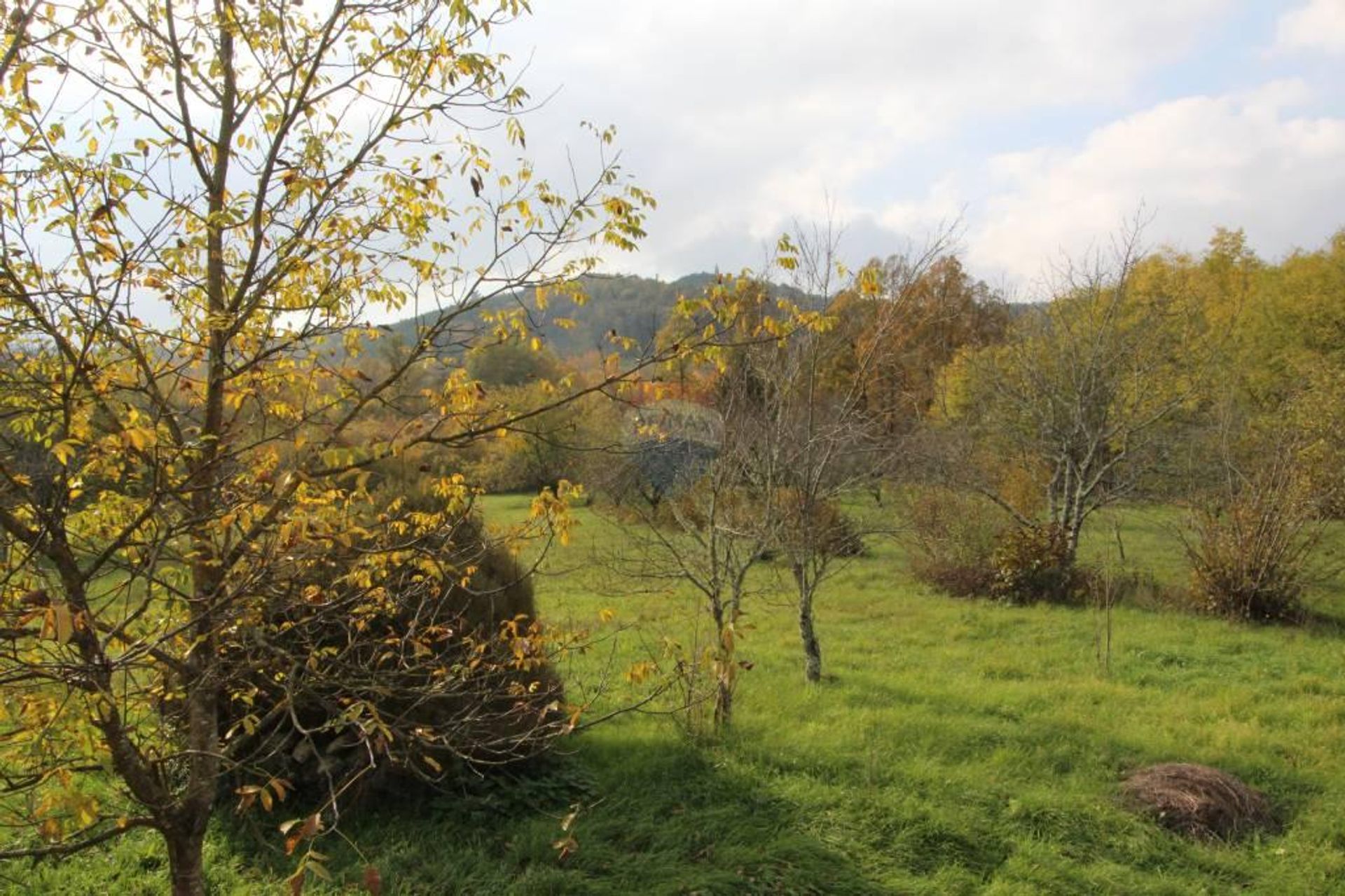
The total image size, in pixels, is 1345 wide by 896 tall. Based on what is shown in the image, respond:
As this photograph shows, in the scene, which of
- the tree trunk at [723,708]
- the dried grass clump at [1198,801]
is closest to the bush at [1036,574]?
the dried grass clump at [1198,801]

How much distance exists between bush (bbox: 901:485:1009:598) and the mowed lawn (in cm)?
420

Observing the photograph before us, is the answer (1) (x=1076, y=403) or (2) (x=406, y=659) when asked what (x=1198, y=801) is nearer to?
(2) (x=406, y=659)

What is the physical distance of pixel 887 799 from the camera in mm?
5539

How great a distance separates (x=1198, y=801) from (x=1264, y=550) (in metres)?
7.23

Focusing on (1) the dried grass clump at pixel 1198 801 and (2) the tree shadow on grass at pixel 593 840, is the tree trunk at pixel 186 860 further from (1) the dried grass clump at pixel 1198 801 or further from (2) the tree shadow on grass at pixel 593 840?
(1) the dried grass clump at pixel 1198 801

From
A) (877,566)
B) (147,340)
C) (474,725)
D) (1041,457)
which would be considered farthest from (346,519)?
(1041,457)

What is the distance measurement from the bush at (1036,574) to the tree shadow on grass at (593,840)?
28.2 feet

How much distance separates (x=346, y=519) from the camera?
394 cm

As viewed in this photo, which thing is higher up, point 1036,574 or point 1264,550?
point 1264,550

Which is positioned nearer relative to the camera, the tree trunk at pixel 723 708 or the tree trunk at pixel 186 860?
the tree trunk at pixel 186 860

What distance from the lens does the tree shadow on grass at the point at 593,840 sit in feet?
15.1

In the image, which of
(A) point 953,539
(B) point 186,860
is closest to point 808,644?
(B) point 186,860

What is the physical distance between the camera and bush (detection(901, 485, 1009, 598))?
44.4ft

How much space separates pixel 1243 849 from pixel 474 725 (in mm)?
4929
